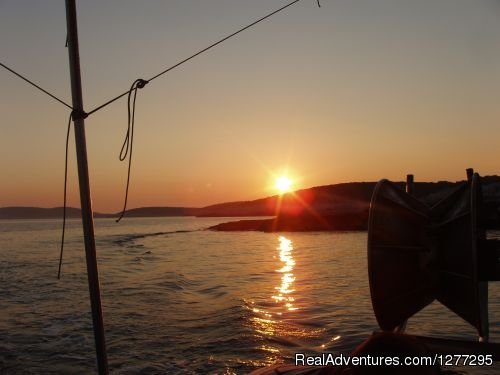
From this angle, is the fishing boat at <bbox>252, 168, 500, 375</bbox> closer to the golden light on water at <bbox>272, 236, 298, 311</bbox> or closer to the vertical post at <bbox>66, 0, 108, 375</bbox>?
the vertical post at <bbox>66, 0, 108, 375</bbox>

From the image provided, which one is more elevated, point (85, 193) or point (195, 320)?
point (85, 193)

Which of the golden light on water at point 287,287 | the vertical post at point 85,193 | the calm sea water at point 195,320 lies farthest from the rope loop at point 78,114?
the golden light on water at point 287,287

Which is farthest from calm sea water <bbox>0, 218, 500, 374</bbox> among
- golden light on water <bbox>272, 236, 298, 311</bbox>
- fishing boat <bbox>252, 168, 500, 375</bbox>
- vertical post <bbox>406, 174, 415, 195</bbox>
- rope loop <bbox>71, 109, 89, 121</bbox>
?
rope loop <bbox>71, 109, 89, 121</bbox>

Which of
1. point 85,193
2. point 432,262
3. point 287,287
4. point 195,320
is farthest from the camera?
point 287,287

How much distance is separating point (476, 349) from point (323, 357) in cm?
466

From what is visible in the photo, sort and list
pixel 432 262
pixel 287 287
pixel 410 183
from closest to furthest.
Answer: pixel 432 262
pixel 410 183
pixel 287 287

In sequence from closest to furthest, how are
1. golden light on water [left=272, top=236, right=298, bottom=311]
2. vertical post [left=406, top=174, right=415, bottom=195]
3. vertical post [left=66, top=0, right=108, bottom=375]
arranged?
vertical post [left=66, top=0, right=108, bottom=375] → vertical post [left=406, top=174, right=415, bottom=195] → golden light on water [left=272, top=236, right=298, bottom=311]

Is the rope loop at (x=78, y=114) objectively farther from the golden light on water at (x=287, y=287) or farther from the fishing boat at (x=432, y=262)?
the golden light on water at (x=287, y=287)

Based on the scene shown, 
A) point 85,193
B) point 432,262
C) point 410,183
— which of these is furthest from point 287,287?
point 85,193

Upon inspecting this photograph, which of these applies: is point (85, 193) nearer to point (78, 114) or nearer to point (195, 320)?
point (78, 114)

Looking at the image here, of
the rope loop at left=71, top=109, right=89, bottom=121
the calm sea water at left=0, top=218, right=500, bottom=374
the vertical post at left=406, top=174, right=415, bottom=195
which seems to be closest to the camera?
the rope loop at left=71, top=109, right=89, bottom=121

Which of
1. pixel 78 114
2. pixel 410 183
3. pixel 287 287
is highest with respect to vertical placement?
pixel 78 114

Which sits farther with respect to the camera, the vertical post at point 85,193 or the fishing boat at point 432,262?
the fishing boat at point 432,262

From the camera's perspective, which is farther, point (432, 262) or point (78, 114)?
point (432, 262)
